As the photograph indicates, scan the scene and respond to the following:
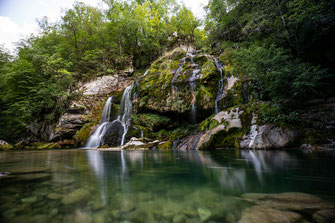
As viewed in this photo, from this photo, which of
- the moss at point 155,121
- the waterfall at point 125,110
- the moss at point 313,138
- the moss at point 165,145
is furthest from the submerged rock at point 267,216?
the waterfall at point 125,110

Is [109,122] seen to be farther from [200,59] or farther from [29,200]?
[29,200]

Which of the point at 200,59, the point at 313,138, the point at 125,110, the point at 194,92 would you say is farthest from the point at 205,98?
the point at 125,110

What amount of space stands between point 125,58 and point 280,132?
61.9ft

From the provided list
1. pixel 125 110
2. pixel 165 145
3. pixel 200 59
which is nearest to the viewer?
pixel 165 145

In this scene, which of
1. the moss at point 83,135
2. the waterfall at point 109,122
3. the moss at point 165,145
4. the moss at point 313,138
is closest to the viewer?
the moss at point 313,138

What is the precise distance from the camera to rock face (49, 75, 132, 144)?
14547mm

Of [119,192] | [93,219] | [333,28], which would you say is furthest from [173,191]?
[333,28]

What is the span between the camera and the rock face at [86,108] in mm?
14547

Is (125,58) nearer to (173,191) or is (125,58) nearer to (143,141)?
(143,141)

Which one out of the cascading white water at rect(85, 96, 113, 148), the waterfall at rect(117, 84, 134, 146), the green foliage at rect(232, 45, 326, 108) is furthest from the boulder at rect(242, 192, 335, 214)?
the cascading white water at rect(85, 96, 113, 148)

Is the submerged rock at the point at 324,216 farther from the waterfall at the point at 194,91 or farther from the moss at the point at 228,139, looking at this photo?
the waterfall at the point at 194,91

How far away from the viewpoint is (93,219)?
2.78ft

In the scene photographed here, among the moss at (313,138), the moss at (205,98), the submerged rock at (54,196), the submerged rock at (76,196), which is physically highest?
the moss at (205,98)

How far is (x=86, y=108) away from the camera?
51.7 feet
